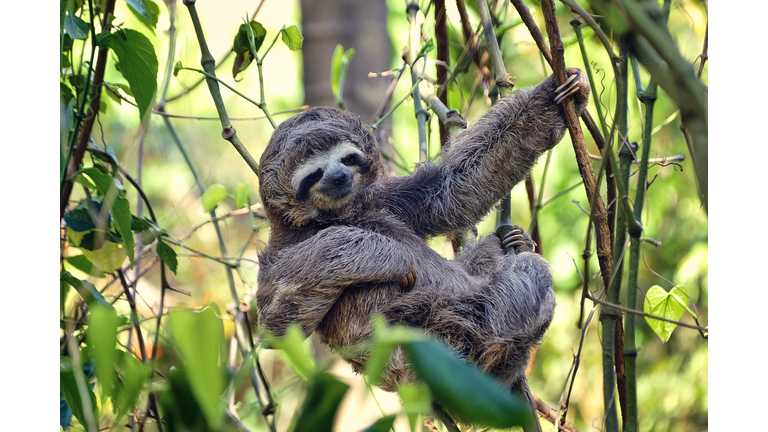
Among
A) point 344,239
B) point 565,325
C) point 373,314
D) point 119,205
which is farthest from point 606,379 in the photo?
point 565,325

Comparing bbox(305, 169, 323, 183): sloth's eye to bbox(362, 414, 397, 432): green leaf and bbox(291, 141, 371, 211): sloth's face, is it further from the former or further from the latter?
bbox(362, 414, 397, 432): green leaf

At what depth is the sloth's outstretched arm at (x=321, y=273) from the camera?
194 cm

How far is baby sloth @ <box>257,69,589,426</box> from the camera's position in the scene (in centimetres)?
198

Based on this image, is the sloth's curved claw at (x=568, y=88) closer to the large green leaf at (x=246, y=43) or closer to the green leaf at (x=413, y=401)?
the large green leaf at (x=246, y=43)

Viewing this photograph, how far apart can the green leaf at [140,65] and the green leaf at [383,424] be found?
5.05 ft

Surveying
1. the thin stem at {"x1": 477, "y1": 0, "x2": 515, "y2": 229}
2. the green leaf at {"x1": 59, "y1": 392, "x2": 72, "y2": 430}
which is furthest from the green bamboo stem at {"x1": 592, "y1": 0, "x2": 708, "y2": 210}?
the green leaf at {"x1": 59, "y1": 392, "x2": 72, "y2": 430}

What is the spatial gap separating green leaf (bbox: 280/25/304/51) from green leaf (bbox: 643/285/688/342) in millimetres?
1502

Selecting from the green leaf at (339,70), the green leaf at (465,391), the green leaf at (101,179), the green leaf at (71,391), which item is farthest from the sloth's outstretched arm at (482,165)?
the green leaf at (465,391)

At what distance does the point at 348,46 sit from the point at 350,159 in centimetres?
320

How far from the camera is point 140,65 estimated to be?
196 centimetres

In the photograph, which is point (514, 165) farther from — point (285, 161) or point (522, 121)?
point (285, 161)

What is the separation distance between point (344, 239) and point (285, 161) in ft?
1.13

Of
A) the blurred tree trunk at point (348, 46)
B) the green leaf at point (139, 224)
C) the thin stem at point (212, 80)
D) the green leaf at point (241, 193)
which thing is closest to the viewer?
the thin stem at point (212, 80)

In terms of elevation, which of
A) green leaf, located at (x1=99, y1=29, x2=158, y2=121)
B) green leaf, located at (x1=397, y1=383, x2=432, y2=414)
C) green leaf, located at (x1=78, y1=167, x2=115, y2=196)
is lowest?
green leaf, located at (x1=397, y1=383, x2=432, y2=414)
